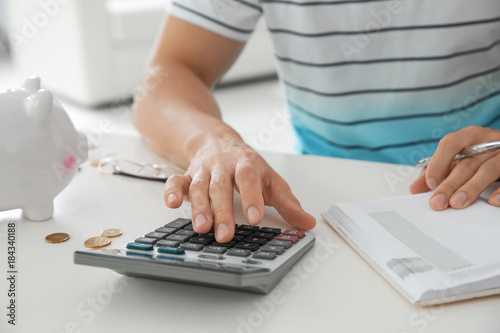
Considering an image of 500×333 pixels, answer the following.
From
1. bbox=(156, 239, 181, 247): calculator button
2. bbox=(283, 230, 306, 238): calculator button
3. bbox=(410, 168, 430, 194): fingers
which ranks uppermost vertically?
bbox=(156, 239, 181, 247): calculator button

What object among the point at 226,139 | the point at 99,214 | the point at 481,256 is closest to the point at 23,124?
the point at 99,214

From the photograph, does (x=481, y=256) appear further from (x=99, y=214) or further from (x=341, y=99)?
(x=341, y=99)

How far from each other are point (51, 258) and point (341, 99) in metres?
0.62

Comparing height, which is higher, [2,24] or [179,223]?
[179,223]

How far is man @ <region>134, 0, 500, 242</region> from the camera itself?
0.90 metres

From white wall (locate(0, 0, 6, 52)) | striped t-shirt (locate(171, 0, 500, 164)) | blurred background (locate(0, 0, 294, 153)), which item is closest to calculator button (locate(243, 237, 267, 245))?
striped t-shirt (locate(171, 0, 500, 164))

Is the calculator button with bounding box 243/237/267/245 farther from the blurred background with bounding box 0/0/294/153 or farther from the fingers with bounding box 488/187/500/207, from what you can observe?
the blurred background with bounding box 0/0/294/153

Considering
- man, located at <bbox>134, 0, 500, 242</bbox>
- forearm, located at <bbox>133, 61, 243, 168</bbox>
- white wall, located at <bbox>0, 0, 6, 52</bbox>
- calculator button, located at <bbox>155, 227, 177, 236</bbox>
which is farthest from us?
white wall, located at <bbox>0, 0, 6, 52</bbox>

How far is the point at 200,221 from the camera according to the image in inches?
22.2

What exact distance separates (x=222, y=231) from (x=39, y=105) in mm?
224

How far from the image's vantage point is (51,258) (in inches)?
22.1

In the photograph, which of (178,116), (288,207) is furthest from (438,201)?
(178,116)

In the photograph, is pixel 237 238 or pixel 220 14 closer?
pixel 237 238

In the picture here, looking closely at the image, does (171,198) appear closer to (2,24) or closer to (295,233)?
(295,233)
